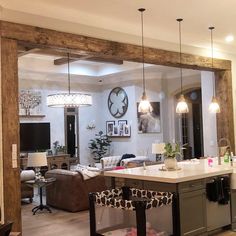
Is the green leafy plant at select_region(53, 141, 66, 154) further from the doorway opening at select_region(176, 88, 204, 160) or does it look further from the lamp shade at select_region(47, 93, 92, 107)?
Result: the doorway opening at select_region(176, 88, 204, 160)

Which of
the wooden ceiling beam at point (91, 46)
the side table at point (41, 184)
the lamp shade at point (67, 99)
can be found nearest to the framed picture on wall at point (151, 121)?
the lamp shade at point (67, 99)

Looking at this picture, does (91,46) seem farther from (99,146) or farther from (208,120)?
(99,146)

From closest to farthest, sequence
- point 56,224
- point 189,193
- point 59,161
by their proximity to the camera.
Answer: point 189,193
point 56,224
point 59,161

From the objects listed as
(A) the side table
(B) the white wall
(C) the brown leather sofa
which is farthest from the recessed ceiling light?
(A) the side table

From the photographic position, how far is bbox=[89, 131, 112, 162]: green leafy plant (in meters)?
11.7

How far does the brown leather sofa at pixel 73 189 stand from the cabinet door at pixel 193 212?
279cm

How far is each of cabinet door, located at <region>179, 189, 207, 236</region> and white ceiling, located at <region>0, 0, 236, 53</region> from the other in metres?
2.59

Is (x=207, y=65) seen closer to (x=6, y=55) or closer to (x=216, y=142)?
(x=216, y=142)

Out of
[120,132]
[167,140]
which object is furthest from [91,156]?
[167,140]

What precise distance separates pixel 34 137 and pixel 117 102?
2.87 meters

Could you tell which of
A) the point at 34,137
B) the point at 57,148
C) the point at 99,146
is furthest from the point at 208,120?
the point at 34,137

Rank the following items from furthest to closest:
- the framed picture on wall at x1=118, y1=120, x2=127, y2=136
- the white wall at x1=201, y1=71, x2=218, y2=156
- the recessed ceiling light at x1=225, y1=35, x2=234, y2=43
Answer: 1. the framed picture on wall at x1=118, y1=120, x2=127, y2=136
2. the white wall at x1=201, y1=71, x2=218, y2=156
3. the recessed ceiling light at x1=225, y1=35, x2=234, y2=43

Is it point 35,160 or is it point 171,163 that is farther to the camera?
point 35,160

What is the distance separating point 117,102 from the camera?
11.6 metres
